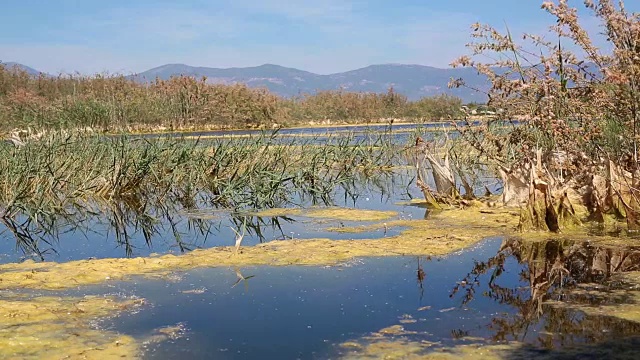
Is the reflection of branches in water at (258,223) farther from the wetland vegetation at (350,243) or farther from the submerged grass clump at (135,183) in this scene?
the submerged grass clump at (135,183)

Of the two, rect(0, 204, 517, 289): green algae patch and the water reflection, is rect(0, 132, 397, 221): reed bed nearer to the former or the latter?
the water reflection

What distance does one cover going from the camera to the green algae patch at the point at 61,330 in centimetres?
436

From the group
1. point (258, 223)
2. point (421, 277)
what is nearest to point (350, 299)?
point (421, 277)

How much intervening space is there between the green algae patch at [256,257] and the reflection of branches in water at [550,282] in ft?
2.25

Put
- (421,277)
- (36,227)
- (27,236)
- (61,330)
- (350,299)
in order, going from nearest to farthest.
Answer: (61,330) → (350,299) → (421,277) → (27,236) → (36,227)

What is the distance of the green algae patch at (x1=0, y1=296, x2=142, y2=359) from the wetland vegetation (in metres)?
0.02

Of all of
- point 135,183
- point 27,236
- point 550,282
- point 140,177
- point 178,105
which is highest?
point 178,105

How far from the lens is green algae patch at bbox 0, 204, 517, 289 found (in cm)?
631

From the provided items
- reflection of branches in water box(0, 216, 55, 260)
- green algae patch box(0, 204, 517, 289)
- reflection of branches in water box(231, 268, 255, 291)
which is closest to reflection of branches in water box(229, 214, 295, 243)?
green algae patch box(0, 204, 517, 289)

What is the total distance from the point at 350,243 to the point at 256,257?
1.01 m

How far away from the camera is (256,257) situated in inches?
277

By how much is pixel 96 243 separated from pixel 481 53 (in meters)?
5.00

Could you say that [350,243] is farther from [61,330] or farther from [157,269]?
[61,330]

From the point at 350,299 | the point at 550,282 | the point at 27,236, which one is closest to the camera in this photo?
the point at 350,299
